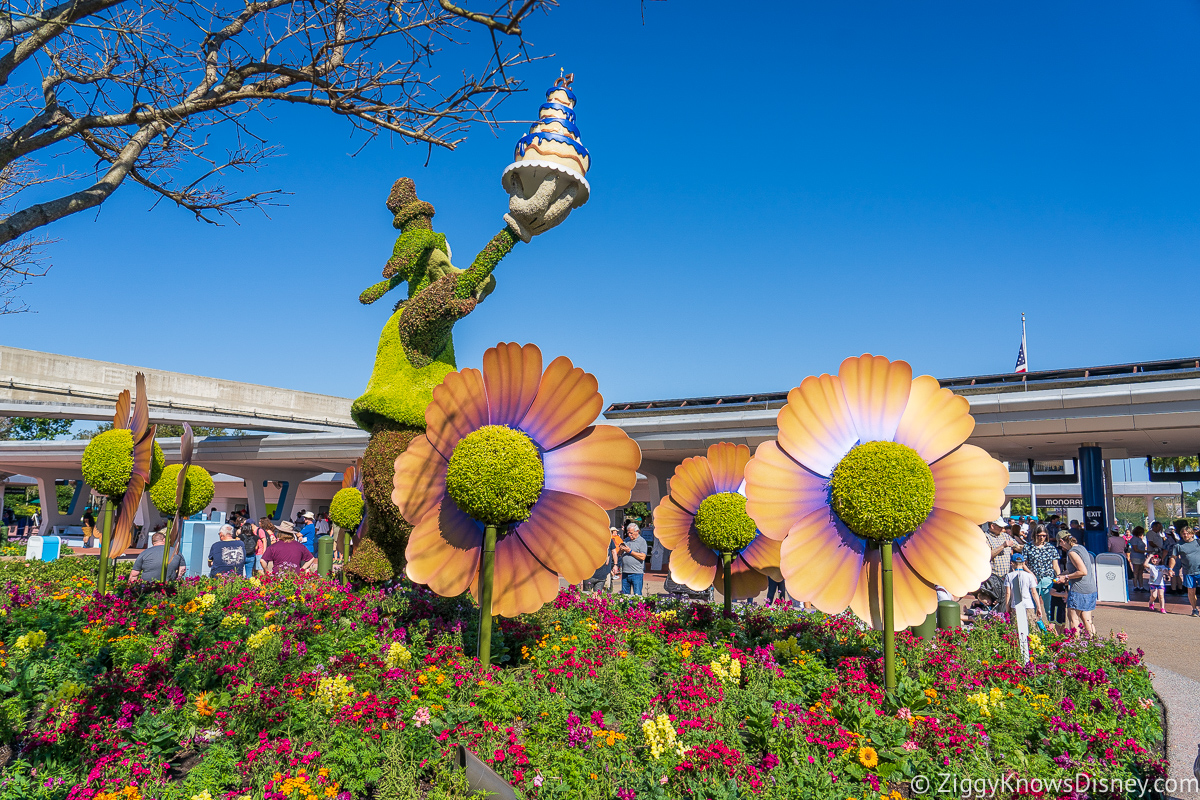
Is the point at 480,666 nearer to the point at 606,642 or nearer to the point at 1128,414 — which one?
the point at 606,642

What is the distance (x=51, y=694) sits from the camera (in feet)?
13.4

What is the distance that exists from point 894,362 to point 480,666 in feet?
12.0

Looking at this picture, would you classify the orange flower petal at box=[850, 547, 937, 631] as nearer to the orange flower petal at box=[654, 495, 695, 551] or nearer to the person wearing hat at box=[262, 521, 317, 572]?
the orange flower petal at box=[654, 495, 695, 551]

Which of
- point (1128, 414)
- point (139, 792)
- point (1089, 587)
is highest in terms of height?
point (1128, 414)

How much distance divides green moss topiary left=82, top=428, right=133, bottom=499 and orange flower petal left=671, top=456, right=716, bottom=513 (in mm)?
6358

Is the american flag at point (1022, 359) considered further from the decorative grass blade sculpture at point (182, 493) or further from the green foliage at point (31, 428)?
the green foliage at point (31, 428)

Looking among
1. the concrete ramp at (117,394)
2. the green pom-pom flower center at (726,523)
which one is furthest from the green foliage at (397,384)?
the concrete ramp at (117,394)

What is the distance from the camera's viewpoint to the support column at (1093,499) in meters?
14.9

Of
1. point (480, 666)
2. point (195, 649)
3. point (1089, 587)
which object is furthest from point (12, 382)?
point (1089, 587)

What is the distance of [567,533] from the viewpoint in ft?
16.5

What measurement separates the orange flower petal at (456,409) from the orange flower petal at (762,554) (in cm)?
315

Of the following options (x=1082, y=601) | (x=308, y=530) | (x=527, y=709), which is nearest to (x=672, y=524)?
(x=527, y=709)

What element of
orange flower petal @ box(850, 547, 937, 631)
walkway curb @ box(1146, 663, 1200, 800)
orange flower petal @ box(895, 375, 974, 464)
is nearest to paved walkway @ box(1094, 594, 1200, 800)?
walkway curb @ box(1146, 663, 1200, 800)

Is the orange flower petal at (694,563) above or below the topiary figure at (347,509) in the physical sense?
below
